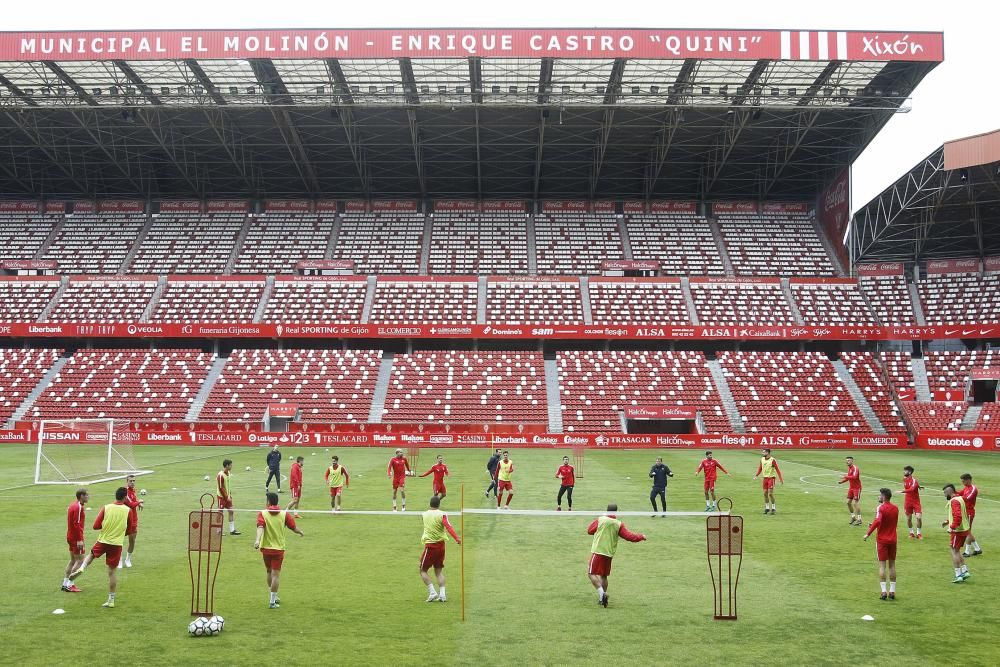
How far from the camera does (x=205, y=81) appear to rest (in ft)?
164

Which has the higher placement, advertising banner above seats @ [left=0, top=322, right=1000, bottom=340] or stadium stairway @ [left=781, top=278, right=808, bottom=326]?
stadium stairway @ [left=781, top=278, right=808, bottom=326]

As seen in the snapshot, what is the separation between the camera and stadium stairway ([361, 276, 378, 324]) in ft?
192

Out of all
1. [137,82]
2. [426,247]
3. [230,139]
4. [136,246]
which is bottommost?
[136,246]

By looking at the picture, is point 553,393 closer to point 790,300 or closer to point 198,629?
point 790,300

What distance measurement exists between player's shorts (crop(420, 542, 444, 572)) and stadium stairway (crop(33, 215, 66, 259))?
2525 inches

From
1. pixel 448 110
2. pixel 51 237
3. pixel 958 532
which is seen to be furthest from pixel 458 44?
pixel 51 237

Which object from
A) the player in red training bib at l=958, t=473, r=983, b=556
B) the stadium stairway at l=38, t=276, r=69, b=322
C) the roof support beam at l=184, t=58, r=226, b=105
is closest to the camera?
the player in red training bib at l=958, t=473, r=983, b=556

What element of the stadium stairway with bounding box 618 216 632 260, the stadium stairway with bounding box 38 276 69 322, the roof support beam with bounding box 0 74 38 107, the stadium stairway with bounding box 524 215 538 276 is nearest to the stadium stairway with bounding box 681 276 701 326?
the stadium stairway with bounding box 618 216 632 260

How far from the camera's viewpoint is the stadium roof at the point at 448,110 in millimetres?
45344

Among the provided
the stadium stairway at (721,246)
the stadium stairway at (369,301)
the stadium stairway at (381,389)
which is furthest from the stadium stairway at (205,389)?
the stadium stairway at (721,246)

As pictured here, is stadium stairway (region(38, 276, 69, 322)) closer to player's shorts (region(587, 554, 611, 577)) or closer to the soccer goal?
the soccer goal

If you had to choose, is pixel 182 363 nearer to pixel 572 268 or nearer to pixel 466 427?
pixel 466 427

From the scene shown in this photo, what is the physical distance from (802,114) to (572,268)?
66.9 feet

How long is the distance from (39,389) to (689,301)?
4709 cm
